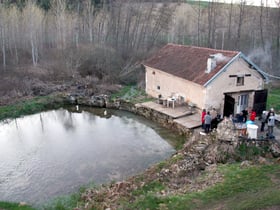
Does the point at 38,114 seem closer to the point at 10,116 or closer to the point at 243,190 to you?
the point at 10,116

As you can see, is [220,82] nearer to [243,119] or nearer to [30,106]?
[243,119]

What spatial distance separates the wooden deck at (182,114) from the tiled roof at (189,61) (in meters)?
2.40

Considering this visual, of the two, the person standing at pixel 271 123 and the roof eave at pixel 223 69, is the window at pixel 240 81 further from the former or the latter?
the person standing at pixel 271 123

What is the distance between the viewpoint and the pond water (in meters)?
14.7

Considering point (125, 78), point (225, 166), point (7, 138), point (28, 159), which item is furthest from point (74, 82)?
point (225, 166)

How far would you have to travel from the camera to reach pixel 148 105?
24.7 m

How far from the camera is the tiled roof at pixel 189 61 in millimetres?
21109

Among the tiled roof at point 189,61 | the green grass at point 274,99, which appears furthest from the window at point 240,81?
the green grass at point 274,99

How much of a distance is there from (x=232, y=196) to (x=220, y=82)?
34.4ft

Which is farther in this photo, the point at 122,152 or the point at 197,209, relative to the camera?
the point at 122,152

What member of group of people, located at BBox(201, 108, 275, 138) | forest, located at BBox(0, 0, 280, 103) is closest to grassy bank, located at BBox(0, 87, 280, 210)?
group of people, located at BBox(201, 108, 275, 138)

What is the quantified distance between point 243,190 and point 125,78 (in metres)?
22.2

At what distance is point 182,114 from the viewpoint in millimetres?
21938

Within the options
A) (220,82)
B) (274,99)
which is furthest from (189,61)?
(274,99)
